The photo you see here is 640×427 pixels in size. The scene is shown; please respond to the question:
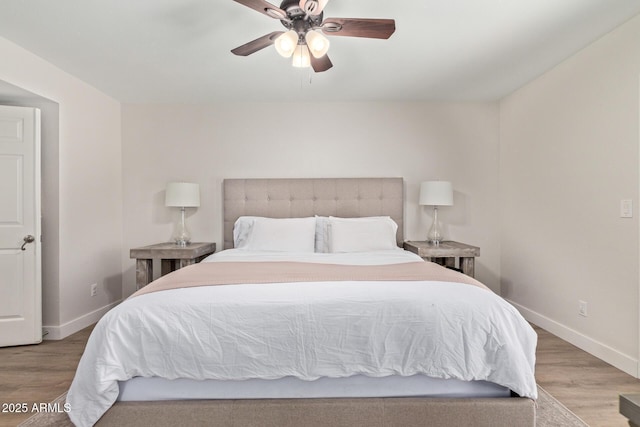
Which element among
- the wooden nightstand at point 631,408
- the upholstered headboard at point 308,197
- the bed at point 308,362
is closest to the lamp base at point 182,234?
the upholstered headboard at point 308,197

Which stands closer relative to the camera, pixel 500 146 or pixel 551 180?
pixel 551 180

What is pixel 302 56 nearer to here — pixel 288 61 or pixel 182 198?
pixel 288 61

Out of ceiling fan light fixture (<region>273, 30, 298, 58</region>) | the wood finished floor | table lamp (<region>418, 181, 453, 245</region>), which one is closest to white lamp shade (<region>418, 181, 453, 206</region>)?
table lamp (<region>418, 181, 453, 245</region>)

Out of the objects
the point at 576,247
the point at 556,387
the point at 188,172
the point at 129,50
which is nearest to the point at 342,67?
the point at 129,50

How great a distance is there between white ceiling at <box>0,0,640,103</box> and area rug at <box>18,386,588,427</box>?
2.40 meters

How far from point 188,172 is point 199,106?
2.56 ft

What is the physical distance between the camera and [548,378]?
7.58ft

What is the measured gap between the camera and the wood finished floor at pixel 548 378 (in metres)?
1.95

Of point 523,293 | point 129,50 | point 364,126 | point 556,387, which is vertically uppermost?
point 129,50

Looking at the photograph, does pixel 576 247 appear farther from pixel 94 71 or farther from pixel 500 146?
pixel 94 71

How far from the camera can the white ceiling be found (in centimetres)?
215

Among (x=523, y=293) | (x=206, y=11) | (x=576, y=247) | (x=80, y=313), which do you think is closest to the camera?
(x=206, y=11)

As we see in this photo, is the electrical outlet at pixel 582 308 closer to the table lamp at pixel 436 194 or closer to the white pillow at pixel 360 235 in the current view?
the table lamp at pixel 436 194

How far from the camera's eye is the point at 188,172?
156 inches
